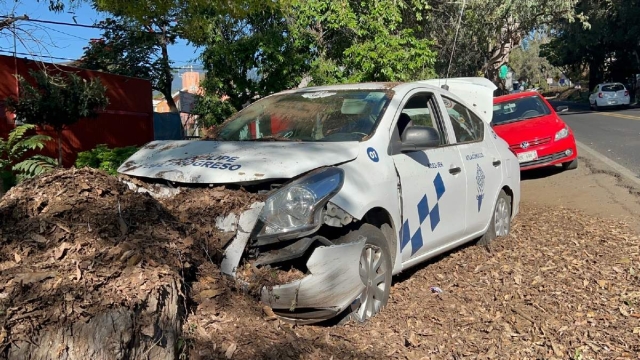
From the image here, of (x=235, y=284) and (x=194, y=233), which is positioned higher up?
(x=194, y=233)

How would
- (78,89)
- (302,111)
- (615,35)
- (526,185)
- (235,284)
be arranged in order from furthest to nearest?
(615,35), (526,185), (78,89), (302,111), (235,284)

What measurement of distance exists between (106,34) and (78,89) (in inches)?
518

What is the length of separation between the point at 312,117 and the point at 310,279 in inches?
68.1

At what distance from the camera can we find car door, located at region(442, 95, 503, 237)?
5.63 metres

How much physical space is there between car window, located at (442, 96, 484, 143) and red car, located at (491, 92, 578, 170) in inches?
215

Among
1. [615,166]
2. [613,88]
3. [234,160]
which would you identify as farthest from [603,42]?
[234,160]

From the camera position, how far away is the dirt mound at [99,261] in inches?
99.9

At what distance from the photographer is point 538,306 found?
14.8ft

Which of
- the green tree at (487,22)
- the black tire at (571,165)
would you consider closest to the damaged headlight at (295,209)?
the black tire at (571,165)

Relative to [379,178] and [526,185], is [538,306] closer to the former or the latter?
[379,178]

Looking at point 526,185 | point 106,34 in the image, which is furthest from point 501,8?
point 106,34

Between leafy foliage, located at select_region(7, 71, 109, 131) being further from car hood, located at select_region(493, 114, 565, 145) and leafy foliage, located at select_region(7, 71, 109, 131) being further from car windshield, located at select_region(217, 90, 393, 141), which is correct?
car hood, located at select_region(493, 114, 565, 145)

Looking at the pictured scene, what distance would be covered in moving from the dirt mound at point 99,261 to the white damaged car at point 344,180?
24 centimetres

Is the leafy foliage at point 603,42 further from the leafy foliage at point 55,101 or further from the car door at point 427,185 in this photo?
the car door at point 427,185
